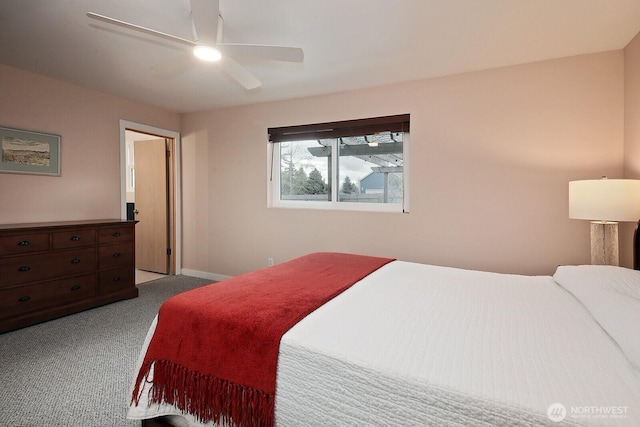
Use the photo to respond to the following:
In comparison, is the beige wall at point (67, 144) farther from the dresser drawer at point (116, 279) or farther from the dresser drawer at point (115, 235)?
the dresser drawer at point (116, 279)

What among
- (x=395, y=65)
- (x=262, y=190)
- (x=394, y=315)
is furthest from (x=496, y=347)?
(x=262, y=190)

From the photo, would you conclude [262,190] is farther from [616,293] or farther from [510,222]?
[616,293]

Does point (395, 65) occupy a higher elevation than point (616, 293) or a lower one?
higher

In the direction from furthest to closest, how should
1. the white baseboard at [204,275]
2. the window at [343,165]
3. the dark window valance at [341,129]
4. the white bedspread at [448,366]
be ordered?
the white baseboard at [204,275]
the window at [343,165]
the dark window valance at [341,129]
the white bedspread at [448,366]

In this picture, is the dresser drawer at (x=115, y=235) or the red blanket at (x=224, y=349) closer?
the red blanket at (x=224, y=349)

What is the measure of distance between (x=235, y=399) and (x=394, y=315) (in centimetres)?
69

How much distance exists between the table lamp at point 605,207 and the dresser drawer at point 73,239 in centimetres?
426

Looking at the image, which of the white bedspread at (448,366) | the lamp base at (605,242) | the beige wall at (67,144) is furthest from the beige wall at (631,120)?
the beige wall at (67,144)

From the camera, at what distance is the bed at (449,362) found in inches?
31.1

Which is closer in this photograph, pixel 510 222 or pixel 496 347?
pixel 496 347

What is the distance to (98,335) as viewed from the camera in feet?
8.55

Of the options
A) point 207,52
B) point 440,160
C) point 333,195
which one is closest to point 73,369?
point 207,52

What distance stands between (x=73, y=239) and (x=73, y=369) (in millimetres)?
1462

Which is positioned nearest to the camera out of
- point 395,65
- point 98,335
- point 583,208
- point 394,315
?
point 394,315
